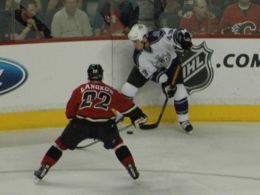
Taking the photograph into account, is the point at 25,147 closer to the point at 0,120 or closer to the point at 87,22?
the point at 0,120

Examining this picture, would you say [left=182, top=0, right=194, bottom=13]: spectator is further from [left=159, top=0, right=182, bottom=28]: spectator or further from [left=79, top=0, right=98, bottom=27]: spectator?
[left=79, top=0, right=98, bottom=27]: spectator

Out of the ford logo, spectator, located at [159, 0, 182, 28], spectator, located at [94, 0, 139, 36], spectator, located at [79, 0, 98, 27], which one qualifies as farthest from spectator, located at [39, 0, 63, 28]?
spectator, located at [159, 0, 182, 28]

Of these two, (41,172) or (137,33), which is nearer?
(41,172)

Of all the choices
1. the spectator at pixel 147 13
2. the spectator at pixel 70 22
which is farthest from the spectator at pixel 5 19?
the spectator at pixel 147 13

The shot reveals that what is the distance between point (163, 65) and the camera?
5844 mm

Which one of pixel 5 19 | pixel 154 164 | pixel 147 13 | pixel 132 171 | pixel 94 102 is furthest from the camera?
pixel 147 13

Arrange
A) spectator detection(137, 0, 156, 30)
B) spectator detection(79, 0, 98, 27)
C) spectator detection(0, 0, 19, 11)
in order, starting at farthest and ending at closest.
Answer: spectator detection(137, 0, 156, 30)
spectator detection(79, 0, 98, 27)
spectator detection(0, 0, 19, 11)

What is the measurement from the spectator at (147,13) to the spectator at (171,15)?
0.08 meters

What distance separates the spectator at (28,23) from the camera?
5.77m

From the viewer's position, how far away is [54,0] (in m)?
5.91

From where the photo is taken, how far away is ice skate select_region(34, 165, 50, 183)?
440 centimetres

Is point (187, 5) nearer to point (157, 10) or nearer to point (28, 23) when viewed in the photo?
point (157, 10)

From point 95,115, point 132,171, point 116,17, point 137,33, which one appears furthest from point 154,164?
point 116,17

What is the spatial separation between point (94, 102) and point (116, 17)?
191cm
